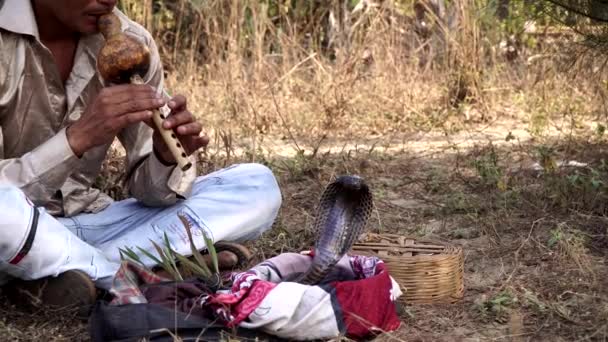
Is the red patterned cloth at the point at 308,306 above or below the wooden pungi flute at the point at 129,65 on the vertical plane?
below

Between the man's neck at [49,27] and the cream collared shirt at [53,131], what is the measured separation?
5cm

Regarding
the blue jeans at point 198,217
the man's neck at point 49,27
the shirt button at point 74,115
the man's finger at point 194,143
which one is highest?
the man's neck at point 49,27

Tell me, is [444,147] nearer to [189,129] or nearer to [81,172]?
[81,172]

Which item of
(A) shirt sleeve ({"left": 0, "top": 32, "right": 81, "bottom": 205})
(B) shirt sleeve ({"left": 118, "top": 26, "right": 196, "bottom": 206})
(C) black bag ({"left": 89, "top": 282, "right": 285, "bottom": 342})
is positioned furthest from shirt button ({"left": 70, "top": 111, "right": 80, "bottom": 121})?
(C) black bag ({"left": 89, "top": 282, "right": 285, "bottom": 342})

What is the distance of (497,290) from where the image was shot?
125 inches

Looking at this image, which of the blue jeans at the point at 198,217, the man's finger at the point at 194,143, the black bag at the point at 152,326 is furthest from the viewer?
the blue jeans at the point at 198,217

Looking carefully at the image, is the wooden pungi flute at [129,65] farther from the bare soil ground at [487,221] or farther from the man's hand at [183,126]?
the bare soil ground at [487,221]

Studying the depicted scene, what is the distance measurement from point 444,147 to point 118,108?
9.26 feet

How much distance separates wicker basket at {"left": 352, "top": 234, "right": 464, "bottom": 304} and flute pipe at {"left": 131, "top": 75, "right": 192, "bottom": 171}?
0.61 m

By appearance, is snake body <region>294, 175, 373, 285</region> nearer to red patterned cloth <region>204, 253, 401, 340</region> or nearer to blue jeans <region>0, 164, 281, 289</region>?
red patterned cloth <region>204, 253, 401, 340</region>

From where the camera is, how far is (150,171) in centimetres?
337

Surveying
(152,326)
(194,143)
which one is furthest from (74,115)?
(152,326)

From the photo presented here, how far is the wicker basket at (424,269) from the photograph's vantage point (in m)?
2.98

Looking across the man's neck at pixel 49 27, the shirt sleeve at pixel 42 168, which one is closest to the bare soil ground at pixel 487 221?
the shirt sleeve at pixel 42 168
